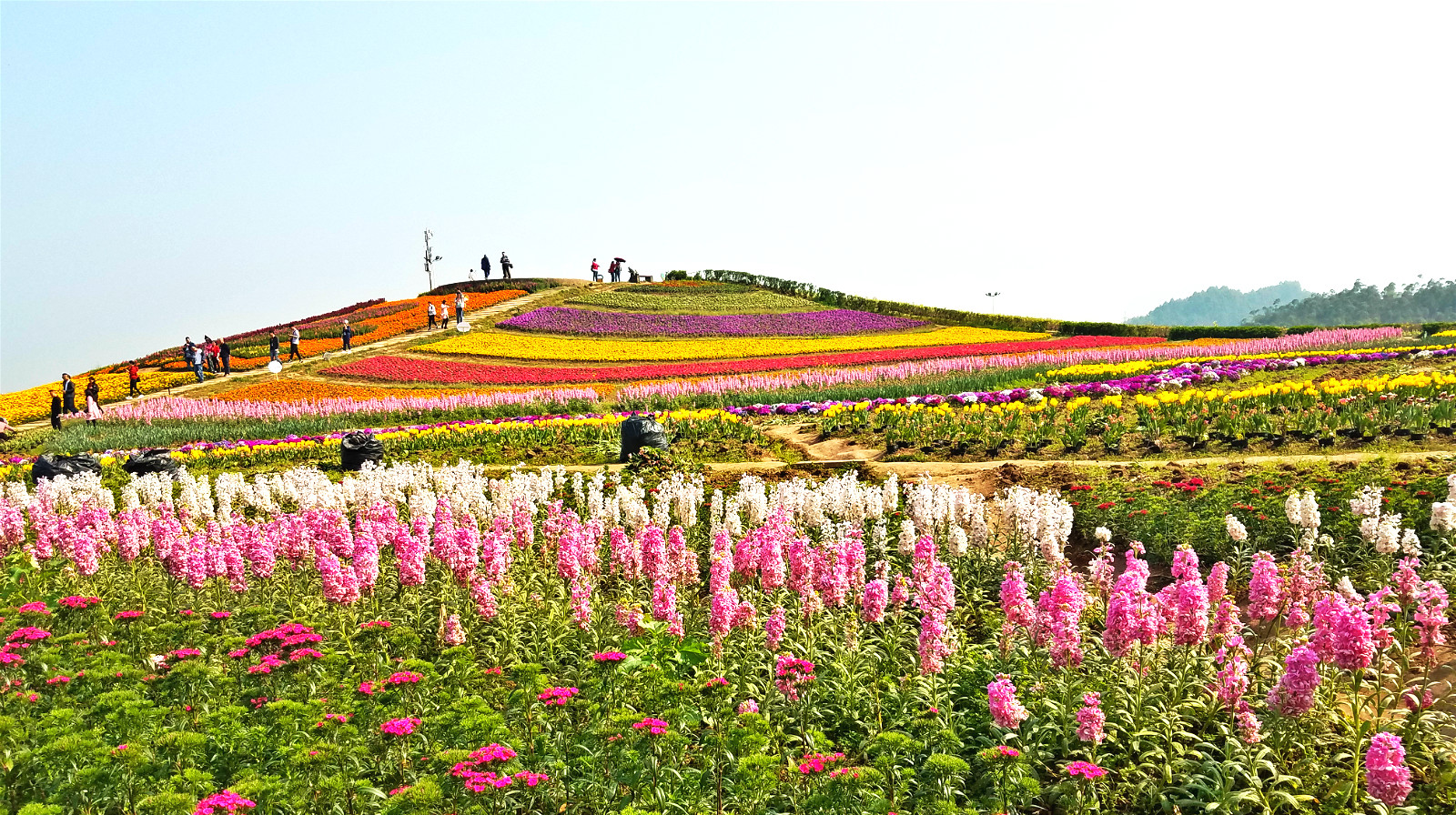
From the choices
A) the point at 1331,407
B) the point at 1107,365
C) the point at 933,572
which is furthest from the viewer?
the point at 1107,365

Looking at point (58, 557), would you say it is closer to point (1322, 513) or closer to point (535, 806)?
point (535, 806)

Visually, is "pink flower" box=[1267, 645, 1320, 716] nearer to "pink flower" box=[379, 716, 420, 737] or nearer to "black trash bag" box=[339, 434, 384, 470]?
"pink flower" box=[379, 716, 420, 737]

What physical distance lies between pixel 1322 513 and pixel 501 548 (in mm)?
9263

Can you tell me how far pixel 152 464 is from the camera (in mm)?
18656

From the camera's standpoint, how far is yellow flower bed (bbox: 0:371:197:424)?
113 feet

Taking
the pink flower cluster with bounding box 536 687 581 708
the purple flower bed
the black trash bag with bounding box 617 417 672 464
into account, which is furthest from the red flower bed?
the pink flower cluster with bounding box 536 687 581 708

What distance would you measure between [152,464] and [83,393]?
23.8 meters

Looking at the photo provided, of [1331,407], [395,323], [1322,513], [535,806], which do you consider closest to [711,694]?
[535,806]

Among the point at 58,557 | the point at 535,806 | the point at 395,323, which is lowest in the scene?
the point at 535,806

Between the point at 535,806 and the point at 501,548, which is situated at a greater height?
the point at 501,548

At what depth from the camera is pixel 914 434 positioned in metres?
19.1

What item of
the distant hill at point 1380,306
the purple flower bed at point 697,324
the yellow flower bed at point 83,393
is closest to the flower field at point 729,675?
the yellow flower bed at point 83,393

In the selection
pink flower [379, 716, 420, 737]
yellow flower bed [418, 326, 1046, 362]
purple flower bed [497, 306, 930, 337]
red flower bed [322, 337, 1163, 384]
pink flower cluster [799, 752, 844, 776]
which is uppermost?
purple flower bed [497, 306, 930, 337]

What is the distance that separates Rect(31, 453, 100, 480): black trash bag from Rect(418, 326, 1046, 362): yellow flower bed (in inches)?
933
